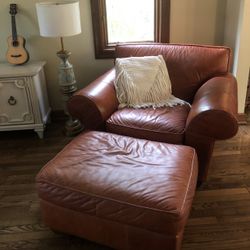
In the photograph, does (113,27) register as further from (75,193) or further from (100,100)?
(75,193)

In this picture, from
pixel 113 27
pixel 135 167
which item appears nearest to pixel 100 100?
pixel 135 167

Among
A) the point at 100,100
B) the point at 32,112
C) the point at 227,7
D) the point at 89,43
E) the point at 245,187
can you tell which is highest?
the point at 227,7

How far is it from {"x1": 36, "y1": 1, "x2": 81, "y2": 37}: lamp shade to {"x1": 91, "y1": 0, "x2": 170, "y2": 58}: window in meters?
0.48

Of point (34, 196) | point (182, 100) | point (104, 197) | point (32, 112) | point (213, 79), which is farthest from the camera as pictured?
point (32, 112)

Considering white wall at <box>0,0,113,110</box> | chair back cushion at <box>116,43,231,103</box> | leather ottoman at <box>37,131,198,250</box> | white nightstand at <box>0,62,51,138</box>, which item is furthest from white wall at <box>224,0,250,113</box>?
white nightstand at <box>0,62,51,138</box>

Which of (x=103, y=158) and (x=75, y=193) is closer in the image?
(x=75, y=193)

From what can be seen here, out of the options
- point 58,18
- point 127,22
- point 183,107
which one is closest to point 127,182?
point 183,107

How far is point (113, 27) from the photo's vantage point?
280 centimetres

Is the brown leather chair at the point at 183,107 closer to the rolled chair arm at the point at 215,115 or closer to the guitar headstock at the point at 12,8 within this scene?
the rolled chair arm at the point at 215,115

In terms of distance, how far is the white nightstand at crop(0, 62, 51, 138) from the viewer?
245 centimetres

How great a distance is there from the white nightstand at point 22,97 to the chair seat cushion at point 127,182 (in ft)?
3.35

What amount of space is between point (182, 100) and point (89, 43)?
1094mm

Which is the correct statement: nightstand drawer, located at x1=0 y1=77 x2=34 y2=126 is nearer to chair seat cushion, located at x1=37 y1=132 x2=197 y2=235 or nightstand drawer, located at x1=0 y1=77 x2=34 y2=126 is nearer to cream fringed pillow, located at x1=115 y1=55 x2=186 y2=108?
cream fringed pillow, located at x1=115 y1=55 x2=186 y2=108

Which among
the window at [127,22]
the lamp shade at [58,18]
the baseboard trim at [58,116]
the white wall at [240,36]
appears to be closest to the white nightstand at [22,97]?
the baseboard trim at [58,116]
